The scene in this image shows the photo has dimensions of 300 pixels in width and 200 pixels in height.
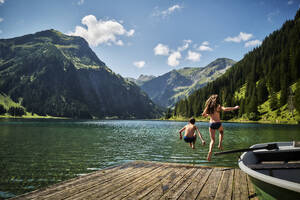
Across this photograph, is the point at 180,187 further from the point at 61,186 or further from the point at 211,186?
the point at 61,186

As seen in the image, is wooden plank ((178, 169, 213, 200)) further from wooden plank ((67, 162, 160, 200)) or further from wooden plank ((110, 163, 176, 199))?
wooden plank ((67, 162, 160, 200))

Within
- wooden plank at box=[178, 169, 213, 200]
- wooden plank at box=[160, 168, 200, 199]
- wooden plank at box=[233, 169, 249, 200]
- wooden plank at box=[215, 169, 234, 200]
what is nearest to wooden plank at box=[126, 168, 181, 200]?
wooden plank at box=[160, 168, 200, 199]

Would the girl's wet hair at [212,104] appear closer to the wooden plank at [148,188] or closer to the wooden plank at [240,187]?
the wooden plank at [240,187]

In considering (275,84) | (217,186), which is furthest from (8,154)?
(275,84)

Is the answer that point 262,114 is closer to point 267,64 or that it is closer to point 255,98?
point 255,98

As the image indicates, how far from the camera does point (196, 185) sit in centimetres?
923

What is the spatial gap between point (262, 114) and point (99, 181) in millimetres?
167978

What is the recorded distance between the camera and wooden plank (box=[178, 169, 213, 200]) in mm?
7832

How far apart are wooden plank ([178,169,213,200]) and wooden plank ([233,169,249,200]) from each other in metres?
1.47

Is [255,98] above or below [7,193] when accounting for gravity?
above

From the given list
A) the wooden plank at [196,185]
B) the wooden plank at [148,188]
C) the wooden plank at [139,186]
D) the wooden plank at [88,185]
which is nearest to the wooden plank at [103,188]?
the wooden plank at [88,185]

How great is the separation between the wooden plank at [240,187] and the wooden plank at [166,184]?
2.83 m

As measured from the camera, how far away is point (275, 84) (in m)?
160

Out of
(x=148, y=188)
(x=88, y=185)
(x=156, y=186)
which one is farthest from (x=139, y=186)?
(x=88, y=185)
